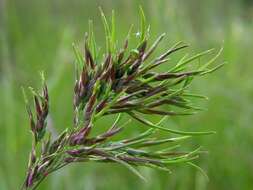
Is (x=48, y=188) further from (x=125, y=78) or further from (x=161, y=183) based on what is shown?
(x=125, y=78)

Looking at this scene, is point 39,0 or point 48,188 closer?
point 48,188

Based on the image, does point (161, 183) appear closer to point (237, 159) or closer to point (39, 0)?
point (237, 159)

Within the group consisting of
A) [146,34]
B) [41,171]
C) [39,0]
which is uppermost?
[39,0]

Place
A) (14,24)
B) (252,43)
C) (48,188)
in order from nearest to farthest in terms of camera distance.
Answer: (48,188)
(14,24)
(252,43)

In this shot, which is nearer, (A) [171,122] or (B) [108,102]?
(B) [108,102]

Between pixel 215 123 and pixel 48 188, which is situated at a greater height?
pixel 215 123

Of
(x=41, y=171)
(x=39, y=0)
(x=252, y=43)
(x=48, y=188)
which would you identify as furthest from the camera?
(x=39, y=0)

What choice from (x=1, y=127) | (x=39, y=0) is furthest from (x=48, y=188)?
(x=39, y=0)

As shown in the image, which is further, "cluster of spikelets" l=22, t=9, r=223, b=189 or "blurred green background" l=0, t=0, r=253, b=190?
"blurred green background" l=0, t=0, r=253, b=190

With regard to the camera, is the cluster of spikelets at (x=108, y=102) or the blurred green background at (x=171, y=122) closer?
the cluster of spikelets at (x=108, y=102)
